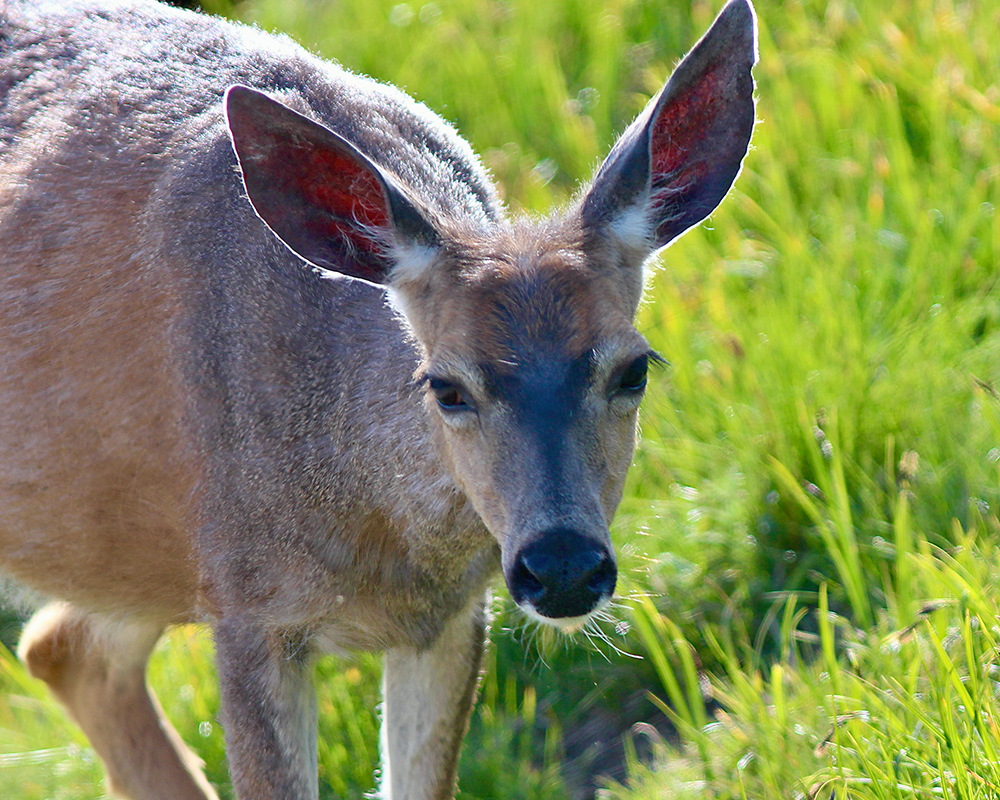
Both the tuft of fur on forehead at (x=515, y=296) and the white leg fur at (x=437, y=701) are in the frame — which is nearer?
the tuft of fur on forehead at (x=515, y=296)

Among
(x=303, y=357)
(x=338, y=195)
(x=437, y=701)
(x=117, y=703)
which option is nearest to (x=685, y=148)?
(x=338, y=195)

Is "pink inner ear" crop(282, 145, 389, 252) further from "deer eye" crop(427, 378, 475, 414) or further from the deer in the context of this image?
"deer eye" crop(427, 378, 475, 414)

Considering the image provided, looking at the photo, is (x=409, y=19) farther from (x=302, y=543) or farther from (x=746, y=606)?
(x=302, y=543)

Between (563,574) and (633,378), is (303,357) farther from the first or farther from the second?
(563,574)

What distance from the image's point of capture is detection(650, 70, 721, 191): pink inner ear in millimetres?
3609

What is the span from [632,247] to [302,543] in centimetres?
123

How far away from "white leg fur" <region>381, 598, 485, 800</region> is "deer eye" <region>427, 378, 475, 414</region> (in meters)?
0.94

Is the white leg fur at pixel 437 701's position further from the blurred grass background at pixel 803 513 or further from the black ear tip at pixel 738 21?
the black ear tip at pixel 738 21

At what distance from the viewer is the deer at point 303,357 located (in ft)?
10.9

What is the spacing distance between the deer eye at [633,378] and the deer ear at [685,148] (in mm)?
459

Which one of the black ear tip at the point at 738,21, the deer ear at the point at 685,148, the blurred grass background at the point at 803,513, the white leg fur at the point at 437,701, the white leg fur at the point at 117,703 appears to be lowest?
the white leg fur at the point at 117,703

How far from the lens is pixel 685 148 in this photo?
12.3ft

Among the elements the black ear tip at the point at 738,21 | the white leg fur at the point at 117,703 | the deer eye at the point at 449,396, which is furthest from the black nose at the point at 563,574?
the white leg fur at the point at 117,703

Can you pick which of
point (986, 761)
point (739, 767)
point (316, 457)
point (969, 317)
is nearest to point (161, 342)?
point (316, 457)
